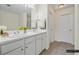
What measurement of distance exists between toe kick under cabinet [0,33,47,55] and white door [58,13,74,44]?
33 centimetres

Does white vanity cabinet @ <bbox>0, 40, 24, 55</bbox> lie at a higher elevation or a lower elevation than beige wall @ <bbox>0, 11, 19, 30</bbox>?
lower

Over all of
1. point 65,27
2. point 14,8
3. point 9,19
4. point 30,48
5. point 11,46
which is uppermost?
point 14,8

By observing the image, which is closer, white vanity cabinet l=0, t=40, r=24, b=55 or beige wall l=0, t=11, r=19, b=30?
white vanity cabinet l=0, t=40, r=24, b=55

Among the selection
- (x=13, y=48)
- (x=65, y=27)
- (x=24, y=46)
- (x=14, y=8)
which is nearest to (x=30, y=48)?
(x=24, y=46)

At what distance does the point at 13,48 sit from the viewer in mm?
1337

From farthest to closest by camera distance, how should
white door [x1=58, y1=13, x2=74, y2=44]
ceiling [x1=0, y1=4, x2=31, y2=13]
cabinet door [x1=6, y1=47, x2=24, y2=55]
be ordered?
1. white door [x1=58, y1=13, x2=74, y2=44]
2. ceiling [x1=0, y1=4, x2=31, y2=13]
3. cabinet door [x1=6, y1=47, x2=24, y2=55]

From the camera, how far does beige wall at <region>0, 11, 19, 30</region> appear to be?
5.12 ft

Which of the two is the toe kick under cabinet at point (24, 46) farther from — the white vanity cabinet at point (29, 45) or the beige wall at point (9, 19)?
the beige wall at point (9, 19)

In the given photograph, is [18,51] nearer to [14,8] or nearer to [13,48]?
A: [13,48]

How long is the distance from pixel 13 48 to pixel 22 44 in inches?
7.8

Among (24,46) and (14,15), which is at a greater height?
(14,15)

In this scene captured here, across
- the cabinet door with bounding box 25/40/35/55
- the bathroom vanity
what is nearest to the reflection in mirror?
the bathroom vanity

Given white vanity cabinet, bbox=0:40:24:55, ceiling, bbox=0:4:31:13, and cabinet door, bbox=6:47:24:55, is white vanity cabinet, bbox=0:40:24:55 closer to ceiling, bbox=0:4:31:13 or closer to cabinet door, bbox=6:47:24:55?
cabinet door, bbox=6:47:24:55

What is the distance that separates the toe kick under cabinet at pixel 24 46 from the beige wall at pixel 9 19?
29 centimetres
